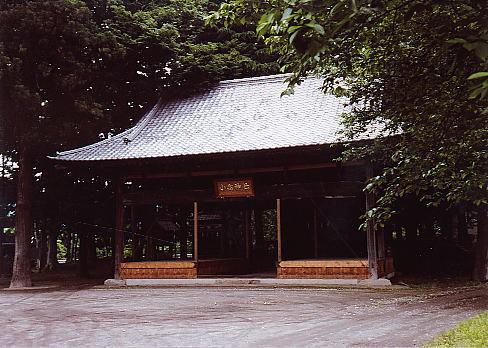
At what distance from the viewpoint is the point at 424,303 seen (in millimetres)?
9914

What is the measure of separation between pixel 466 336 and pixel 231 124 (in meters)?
10.3

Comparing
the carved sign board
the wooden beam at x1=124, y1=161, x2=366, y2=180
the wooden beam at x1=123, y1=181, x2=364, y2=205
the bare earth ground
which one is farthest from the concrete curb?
the wooden beam at x1=124, y1=161, x2=366, y2=180

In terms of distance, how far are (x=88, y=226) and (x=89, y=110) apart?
5149 millimetres

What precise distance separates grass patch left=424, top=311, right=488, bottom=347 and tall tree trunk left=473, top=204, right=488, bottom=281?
805 cm

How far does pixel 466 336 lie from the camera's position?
616 cm

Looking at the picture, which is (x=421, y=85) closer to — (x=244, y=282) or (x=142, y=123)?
(x=244, y=282)

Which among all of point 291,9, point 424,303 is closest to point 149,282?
point 424,303

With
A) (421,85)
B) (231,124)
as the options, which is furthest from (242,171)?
(421,85)

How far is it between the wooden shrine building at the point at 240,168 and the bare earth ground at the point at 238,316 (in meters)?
1.63

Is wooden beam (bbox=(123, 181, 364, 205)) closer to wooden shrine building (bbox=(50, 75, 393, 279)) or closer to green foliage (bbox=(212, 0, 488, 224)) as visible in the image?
wooden shrine building (bbox=(50, 75, 393, 279))

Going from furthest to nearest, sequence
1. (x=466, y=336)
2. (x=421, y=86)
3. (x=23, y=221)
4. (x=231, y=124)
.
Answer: (x=23, y=221) → (x=231, y=124) → (x=421, y=86) → (x=466, y=336)

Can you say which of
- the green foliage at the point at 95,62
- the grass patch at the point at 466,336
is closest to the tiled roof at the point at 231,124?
the green foliage at the point at 95,62

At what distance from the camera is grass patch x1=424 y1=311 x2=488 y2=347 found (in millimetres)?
5699

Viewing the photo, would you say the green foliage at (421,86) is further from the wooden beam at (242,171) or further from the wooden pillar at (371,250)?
the wooden beam at (242,171)
